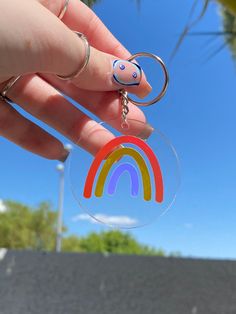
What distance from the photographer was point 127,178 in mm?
515

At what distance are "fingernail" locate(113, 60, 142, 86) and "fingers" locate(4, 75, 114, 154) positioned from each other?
0.23 feet

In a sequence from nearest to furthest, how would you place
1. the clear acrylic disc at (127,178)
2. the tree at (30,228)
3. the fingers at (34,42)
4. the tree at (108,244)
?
the fingers at (34,42)
the clear acrylic disc at (127,178)
the tree at (30,228)
the tree at (108,244)

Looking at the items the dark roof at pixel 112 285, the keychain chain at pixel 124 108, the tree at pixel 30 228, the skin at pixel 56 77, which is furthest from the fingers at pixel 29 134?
the tree at pixel 30 228

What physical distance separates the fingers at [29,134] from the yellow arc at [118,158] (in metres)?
0.08

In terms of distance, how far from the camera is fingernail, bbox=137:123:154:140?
512mm

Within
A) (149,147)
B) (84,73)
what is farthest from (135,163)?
(84,73)

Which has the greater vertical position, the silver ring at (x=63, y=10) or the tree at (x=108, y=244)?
the tree at (x=108, y=244)

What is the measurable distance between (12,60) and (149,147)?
193 millimetres

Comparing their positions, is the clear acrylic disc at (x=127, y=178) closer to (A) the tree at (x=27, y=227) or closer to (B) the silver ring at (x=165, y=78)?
(B) the silver ring at (x=165, y=78)

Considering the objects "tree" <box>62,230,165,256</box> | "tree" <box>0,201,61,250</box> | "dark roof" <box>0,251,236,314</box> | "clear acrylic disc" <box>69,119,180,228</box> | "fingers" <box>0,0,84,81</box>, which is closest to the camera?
"fingers" <box>0,0,84,81</box>

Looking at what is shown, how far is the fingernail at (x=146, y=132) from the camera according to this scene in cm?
51

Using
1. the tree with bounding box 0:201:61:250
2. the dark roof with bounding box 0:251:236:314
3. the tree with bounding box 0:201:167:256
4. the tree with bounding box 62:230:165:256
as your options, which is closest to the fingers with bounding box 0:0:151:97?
the dark roof with bounding box 0:251:236:314

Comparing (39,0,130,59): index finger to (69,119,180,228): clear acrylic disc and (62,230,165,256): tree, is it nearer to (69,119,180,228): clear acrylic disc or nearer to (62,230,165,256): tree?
(69,119,180,228): clear acrylic disc

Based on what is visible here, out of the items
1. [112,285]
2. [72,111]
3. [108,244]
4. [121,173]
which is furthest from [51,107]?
[108,244]
